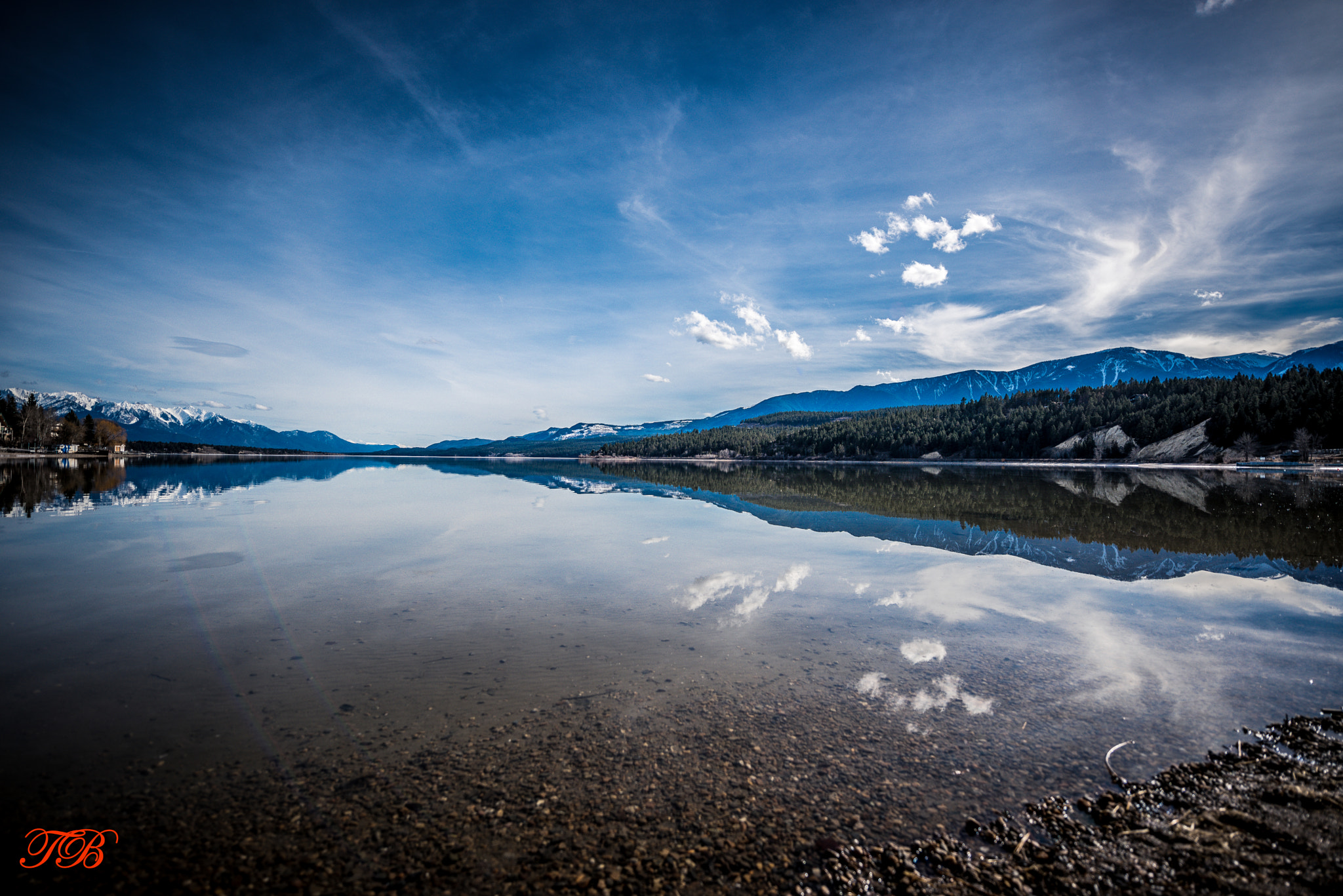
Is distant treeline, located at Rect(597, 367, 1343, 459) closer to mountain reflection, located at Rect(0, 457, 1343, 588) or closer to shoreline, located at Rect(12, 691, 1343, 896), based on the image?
mountain reflection, located at Rect(0, 457, 1343, 588)

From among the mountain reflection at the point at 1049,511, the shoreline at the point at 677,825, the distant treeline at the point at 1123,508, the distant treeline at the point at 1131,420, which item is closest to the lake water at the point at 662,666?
the shoreline at the point at 677,825

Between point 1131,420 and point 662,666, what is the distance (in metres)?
179

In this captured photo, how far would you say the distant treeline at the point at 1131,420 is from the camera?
107 metres

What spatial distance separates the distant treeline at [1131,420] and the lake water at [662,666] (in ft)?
422

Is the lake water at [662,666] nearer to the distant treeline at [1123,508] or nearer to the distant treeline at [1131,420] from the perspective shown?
the distant treeline at [1123,508]

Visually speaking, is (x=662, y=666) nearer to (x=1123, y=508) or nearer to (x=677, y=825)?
(x=677, y=825)

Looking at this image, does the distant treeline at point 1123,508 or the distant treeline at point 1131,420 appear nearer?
the distant treeline at point 1123,508

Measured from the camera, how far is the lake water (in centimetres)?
627

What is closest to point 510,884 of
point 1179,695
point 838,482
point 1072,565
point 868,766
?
point 868,766

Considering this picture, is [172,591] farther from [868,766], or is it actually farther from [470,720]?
[868,766]

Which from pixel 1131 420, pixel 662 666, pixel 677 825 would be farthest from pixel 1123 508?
pixel 1131 420

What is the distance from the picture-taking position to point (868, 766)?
21.8ft

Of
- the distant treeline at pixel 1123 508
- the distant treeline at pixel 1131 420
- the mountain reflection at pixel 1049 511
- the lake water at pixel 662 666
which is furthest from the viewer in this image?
the distant treeline at pixel 1131 420

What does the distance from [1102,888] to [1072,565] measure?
16712 millimetres
